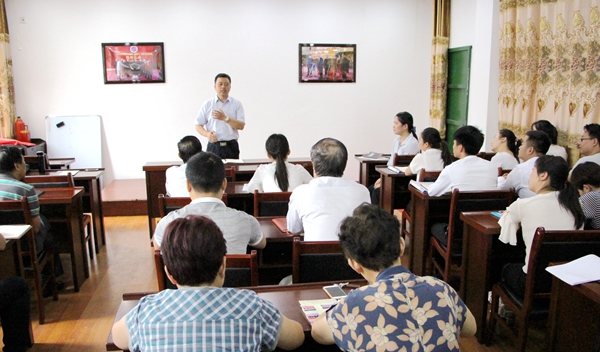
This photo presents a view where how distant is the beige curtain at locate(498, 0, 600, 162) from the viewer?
4234mm

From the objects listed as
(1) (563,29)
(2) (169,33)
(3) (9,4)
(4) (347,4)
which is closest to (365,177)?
(1) (563,29)

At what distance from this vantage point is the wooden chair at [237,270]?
190 centimetres

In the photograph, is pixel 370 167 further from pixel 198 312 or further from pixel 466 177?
pixel 198 312

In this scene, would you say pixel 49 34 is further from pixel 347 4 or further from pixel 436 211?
pixel 436 211

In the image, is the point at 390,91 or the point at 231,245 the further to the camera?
the point at 390,91

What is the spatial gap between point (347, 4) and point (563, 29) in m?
3.34

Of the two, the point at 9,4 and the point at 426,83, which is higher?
the point at 9,4

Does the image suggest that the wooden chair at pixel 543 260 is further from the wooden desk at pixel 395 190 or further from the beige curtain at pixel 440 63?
the beige curtain at pixel 440 63

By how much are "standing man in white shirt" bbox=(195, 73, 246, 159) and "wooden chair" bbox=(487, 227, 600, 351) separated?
348 cm

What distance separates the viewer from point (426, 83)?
7.48 meters

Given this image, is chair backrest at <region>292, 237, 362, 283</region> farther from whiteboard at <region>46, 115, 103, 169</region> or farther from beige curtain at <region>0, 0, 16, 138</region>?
beige curtain at <region>0, 0, 16, 138</region>

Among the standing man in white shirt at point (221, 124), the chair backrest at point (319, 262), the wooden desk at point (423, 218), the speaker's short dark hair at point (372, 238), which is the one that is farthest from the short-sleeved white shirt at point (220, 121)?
the speaker's short dark hair at point (372, 238)

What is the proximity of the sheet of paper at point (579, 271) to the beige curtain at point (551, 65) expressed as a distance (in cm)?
260

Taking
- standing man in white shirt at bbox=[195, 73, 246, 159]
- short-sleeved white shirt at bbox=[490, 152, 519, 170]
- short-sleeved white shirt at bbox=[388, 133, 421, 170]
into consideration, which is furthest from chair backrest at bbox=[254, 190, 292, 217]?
short-sleeved white shirt at bbox=[388, 133, 421, 170]
